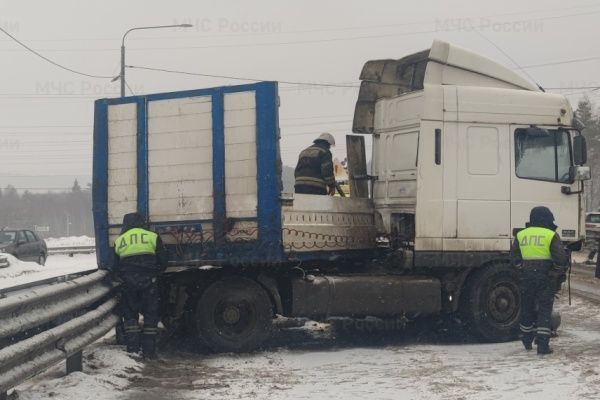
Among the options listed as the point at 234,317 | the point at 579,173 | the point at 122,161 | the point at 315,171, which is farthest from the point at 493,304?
the point at 122,161

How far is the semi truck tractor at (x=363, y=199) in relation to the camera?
27.0 feet

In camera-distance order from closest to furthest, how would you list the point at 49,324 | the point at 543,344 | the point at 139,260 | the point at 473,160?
1. the point at 49,324
2. the point at 139,260
3. the point at 543,344
4. the point at 473,160

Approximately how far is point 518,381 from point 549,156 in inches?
148

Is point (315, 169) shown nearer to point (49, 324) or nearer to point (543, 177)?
point (543, 177)

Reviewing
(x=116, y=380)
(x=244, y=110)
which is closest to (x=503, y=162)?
(x=244, y=110)

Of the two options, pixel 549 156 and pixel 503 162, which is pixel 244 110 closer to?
pixel 503 162

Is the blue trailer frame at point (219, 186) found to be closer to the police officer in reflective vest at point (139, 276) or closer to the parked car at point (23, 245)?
the police officer in reflective vest at point (139, 276)

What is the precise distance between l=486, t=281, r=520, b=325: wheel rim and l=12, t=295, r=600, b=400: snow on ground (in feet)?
1.09

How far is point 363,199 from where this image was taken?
31.5 ft

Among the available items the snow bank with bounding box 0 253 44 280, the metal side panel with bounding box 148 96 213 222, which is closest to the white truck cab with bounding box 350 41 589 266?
the metal side panel with bounding box 148 96 213 222

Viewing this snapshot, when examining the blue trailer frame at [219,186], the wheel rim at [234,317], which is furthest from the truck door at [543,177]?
the wheel rim at [234,317]

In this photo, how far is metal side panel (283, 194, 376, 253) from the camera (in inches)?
330

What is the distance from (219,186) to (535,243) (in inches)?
138

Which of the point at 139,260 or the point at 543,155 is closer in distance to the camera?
the point at 139,260
